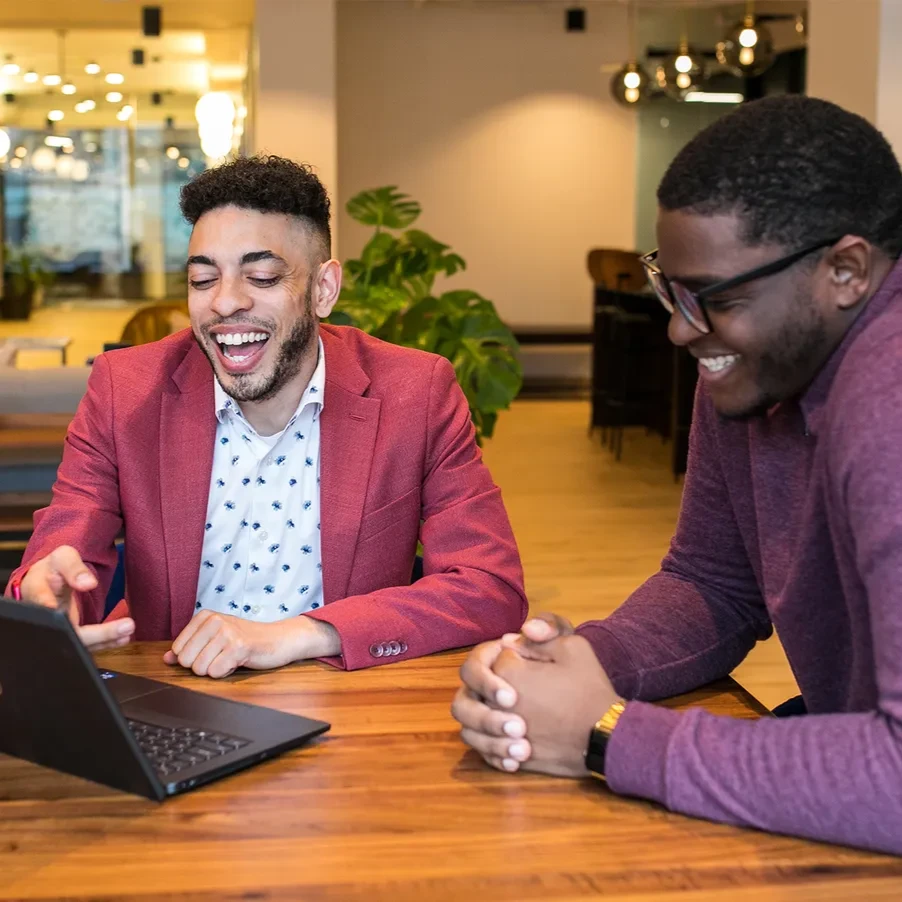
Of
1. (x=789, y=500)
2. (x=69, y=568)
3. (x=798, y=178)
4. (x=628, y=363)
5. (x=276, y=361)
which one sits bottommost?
(x=628, y=363)

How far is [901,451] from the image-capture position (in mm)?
1204

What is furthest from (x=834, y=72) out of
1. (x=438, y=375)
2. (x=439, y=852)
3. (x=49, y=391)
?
(x=439, y=852)

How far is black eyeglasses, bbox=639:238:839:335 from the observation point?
1319 mm

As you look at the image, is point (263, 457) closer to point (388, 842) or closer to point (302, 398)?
point (302, 398)

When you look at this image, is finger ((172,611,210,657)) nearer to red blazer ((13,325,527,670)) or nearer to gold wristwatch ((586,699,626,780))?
red blazer ((13,325,527,670))

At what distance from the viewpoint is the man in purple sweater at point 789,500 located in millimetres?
1201

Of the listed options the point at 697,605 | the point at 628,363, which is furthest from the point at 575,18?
the point at 697,605

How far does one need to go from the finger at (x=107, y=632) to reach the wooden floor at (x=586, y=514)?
278cm

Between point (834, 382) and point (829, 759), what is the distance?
38 centimetres

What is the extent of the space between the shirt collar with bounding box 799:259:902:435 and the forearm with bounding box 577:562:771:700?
347 mm

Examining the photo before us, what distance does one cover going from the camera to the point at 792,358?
1.38 meters

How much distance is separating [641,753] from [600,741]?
0.17 feet

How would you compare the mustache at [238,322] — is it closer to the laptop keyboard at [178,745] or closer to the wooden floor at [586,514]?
the laptop keyboard at [178,745]

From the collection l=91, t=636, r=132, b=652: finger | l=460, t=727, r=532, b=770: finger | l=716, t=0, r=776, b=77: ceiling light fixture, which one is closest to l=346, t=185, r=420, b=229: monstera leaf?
l=91, t=636, r=132, b=652: finger
